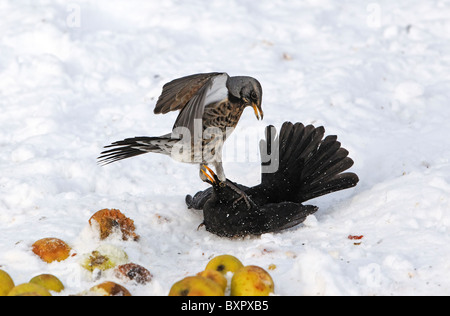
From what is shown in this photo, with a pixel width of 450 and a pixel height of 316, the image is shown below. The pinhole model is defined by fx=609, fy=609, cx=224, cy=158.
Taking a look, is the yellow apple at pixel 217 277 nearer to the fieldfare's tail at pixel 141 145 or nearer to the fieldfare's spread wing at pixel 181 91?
the fieldfare's tail at pixel 141 145

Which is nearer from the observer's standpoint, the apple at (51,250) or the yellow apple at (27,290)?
the yellow apple at (27,290)

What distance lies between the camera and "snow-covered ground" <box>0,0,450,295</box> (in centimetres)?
404

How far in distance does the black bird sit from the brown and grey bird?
25 cm

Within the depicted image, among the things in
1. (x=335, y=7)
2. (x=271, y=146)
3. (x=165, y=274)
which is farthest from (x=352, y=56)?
(x=165, y=274)

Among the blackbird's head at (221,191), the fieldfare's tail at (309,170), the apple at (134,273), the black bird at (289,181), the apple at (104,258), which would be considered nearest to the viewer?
the apple at (134,273)

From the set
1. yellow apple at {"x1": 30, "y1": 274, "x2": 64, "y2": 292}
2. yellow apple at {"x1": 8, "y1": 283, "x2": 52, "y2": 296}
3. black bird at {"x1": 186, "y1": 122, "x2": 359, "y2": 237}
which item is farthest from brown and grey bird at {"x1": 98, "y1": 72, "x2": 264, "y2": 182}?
yellow apple at {"x1": 8, "y1": 283, "x2": 52, "y2": 296}

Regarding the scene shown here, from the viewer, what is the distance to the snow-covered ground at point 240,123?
404 centimetres

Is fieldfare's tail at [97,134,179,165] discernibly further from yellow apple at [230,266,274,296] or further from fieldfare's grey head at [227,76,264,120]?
yellow apple at [230,266,274,296]

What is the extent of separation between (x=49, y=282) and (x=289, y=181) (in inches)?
88.6

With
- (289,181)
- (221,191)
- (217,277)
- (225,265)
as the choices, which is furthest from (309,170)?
(217,277)

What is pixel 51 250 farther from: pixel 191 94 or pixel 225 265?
pixel 191 94

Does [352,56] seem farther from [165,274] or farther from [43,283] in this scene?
[43,283]

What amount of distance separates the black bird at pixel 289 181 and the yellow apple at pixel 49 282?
1.45 meters

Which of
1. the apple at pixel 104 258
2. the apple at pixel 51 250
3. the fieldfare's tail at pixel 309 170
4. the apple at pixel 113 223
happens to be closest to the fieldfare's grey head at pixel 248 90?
the fieldfare's tail at pixel 309 170
